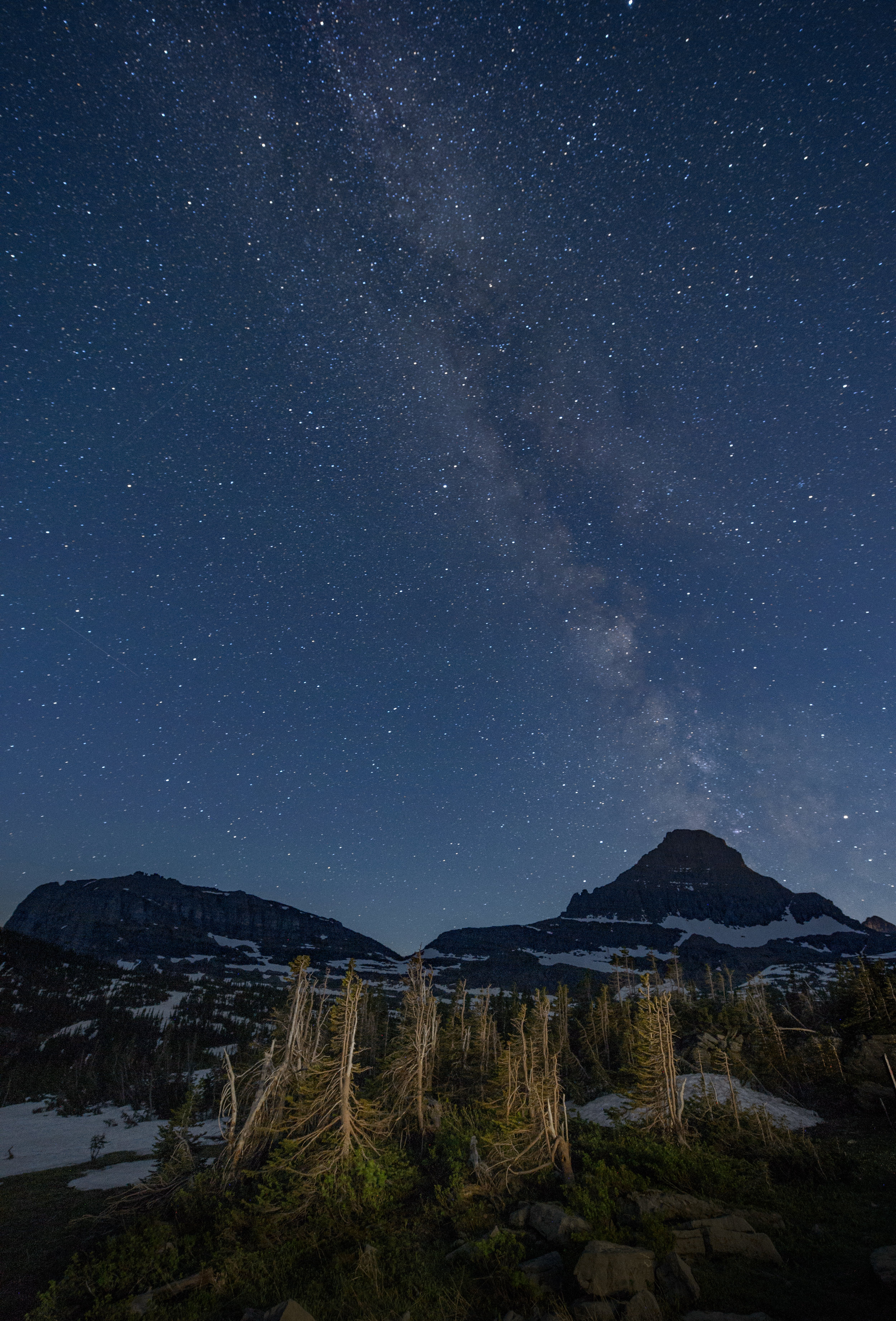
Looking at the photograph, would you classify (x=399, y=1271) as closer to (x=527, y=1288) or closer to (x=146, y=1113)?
(x=527, y=1288)

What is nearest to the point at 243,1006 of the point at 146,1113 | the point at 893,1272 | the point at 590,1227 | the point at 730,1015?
the point at 146,1113

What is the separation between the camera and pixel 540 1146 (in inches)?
910

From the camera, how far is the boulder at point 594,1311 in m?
12.0

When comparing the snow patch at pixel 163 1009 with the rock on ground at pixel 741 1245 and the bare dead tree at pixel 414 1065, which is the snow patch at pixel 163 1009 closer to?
the bare dead tree at pixel 414 1065

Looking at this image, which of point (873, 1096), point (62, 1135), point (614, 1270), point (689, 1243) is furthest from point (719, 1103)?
point (62, 1135)

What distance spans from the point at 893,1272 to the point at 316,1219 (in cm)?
1695

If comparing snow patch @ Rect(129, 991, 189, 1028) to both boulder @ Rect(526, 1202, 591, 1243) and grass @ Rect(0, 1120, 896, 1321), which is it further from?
boulder @ Rect(526, 1202, 591, 1243)

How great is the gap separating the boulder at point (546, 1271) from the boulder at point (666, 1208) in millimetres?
3374

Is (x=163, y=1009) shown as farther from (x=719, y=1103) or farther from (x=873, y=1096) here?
(x=873, y=1096)

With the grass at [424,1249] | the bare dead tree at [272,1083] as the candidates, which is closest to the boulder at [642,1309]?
the grass at [424,1249]

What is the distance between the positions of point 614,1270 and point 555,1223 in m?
4.53

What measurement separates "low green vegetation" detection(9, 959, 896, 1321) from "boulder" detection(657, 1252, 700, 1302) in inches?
23.0

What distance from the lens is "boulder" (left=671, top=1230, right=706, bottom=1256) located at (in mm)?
15219

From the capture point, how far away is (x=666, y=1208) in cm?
1731
